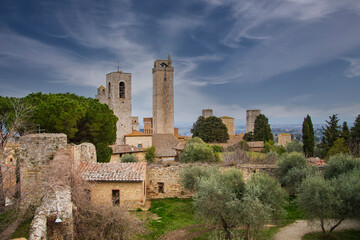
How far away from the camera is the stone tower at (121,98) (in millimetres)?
46281

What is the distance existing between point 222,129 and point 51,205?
43.4 m

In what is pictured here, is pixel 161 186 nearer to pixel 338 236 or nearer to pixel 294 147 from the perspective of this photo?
pixel 338 236

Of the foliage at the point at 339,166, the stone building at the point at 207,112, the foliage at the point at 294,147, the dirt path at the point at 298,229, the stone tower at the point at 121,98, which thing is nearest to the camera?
the dirt path at the point at 298,229

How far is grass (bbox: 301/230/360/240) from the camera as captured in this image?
1109 centimetres

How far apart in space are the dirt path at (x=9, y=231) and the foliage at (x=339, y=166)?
15071mm

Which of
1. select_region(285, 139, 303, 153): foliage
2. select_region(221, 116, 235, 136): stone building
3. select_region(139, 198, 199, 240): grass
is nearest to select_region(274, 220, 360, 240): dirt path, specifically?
select_region(139, 198, 199, 240): grass

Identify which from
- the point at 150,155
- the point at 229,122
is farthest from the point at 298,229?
the point at 229,122

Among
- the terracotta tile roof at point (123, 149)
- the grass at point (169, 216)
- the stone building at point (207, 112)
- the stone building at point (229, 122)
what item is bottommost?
the grass at point (169, 216)

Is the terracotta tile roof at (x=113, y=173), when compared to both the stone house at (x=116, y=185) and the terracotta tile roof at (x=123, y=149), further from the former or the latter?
the terracotta tile roof at (x=123, y=149)

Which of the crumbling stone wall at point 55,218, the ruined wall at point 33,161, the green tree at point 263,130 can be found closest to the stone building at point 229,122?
the green tree at point 263,130

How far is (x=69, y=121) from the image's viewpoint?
16.8 meters

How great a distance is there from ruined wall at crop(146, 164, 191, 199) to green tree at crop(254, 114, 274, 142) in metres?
32.8

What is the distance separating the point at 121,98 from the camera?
47.3 meters

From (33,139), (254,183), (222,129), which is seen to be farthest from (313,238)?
(222,129)
